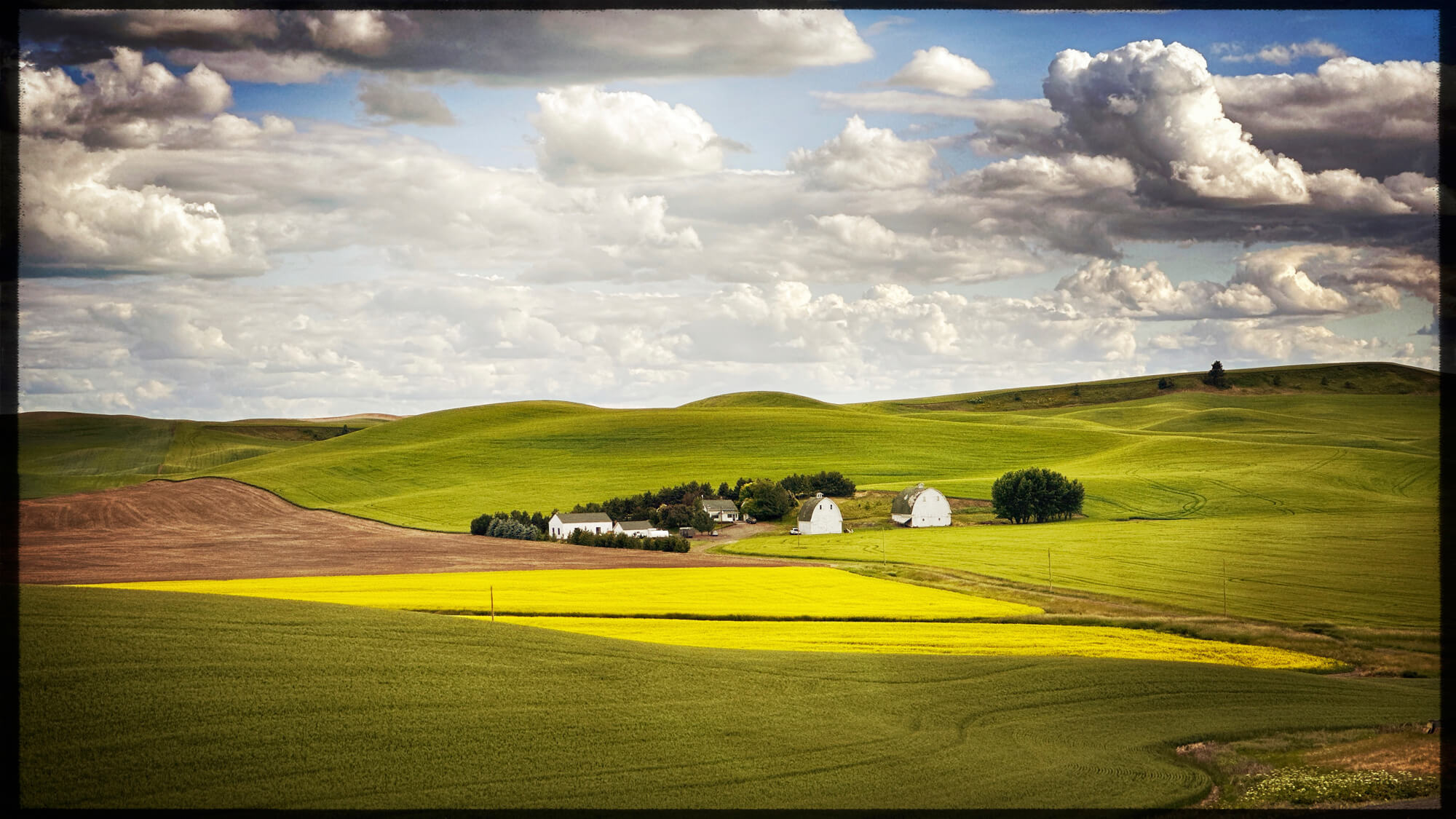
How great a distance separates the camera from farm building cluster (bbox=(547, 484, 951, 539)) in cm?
7406

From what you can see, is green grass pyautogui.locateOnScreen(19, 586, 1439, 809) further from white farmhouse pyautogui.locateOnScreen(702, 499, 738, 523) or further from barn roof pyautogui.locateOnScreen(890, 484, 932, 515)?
white farmhouse pyautogui.locateOnScreen(702, 499, 738, 523)

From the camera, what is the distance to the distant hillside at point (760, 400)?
18012 cm

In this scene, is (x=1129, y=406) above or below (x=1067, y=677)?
above

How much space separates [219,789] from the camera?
1253cm

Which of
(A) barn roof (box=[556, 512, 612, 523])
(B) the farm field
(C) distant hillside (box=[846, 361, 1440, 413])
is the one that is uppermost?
(C) distant hillside (box=[846, 361, 1440, 413])

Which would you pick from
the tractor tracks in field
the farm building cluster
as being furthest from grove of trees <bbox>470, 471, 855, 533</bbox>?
the tractor tracks in field

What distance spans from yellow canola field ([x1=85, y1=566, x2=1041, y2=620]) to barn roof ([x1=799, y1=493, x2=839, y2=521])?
2676 centimetres


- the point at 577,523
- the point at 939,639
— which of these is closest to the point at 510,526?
the point at 577,523

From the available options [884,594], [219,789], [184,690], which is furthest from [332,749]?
[884,594]

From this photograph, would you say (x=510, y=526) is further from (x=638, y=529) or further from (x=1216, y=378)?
(x=1216, y=378)

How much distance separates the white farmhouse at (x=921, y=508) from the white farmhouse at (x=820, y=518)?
16.3 feet

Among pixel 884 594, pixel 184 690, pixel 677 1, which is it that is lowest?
pixel 884 594

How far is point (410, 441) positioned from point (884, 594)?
9204cm

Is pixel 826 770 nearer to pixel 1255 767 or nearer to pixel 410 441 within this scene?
pixel 1255 767
